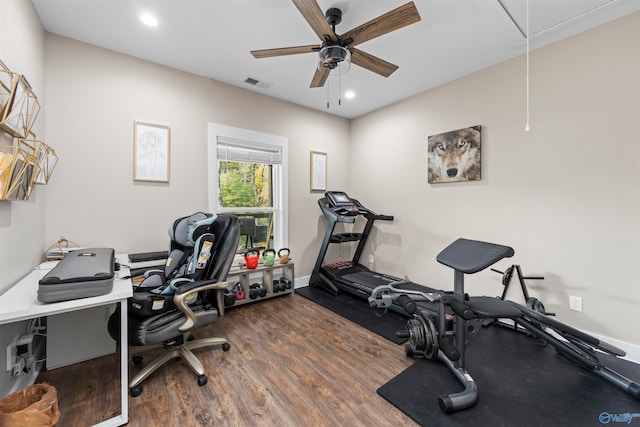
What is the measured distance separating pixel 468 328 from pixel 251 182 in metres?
3.01

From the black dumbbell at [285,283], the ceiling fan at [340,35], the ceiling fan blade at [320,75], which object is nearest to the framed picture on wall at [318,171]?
the black dumbbell at [285,283]

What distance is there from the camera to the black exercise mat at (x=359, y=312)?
272 cm

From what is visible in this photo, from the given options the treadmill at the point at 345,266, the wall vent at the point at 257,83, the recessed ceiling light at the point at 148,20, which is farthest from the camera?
the treadmill at the point at 345,266

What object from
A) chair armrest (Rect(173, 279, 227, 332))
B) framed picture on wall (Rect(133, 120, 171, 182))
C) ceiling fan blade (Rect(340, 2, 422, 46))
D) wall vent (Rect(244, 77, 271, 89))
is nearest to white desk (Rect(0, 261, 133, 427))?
chair armrest (Rect(173, 279, 227, 332))

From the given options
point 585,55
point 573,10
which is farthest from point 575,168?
point 573,10

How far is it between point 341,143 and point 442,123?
66.8 inches

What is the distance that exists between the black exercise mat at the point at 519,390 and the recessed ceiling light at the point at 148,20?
3408mm

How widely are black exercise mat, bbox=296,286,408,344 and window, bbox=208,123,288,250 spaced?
0.90 m

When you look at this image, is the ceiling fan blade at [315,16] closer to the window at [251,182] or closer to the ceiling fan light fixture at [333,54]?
the ceiling fan light fixture at [333,54]

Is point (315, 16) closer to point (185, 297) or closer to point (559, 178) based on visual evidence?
point (185, 297)

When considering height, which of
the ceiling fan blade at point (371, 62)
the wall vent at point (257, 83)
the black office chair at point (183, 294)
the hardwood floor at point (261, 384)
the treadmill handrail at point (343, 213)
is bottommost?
the hardwood floor at point (261, 384)

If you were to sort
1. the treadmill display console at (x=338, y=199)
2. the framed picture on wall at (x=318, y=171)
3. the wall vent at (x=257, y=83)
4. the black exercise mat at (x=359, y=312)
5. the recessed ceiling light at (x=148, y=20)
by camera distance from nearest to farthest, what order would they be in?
the recessed ceiling light at (x=148, y=20) → the black exercise mat at (x=359, y=312) → the wall vent at (x=257, y=83) → the treadmill display console at (x=338, y=199) → the framed picture on wall at (x=318, y=171)

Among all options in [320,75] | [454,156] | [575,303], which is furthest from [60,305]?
[575,303]

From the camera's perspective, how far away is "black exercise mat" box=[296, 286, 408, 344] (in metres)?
2.72
